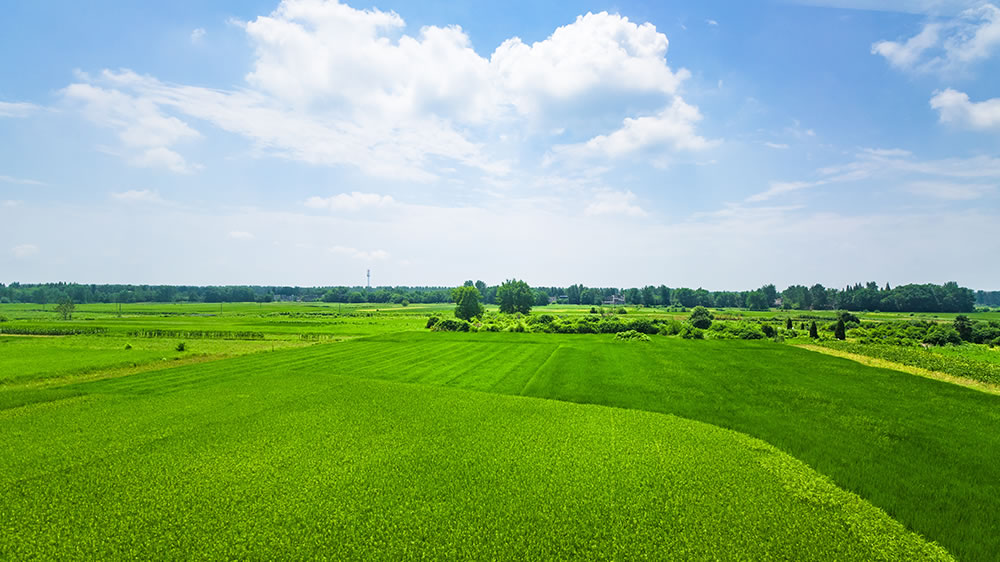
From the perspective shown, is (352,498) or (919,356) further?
(919,356)

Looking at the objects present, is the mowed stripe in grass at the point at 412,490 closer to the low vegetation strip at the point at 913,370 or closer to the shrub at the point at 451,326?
the low vegetation strip at the point at 913,370

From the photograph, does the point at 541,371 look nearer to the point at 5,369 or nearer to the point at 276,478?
the point at 276,478

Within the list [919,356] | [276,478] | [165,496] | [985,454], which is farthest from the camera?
[919,356]

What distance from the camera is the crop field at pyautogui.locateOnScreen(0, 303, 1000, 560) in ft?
33.6

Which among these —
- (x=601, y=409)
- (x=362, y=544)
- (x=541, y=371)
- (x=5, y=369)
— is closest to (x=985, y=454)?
(x=601, y=409)

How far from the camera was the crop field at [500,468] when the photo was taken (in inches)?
403

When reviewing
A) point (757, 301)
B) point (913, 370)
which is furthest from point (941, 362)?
point (757, 301)

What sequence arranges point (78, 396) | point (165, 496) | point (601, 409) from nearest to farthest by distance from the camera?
1. point (165, 496)
2. point (601, 409)
3. point (78, 396)

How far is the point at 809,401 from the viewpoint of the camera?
2369cm

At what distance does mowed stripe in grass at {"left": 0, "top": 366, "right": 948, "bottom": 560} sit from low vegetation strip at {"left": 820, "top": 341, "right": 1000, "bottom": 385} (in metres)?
24.8

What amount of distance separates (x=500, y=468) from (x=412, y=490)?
3.09 m

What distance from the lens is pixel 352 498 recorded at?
12156 millimetres

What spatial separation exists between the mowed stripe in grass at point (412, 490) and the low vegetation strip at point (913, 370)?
22.3 meters

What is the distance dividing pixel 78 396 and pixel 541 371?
97.0ft
